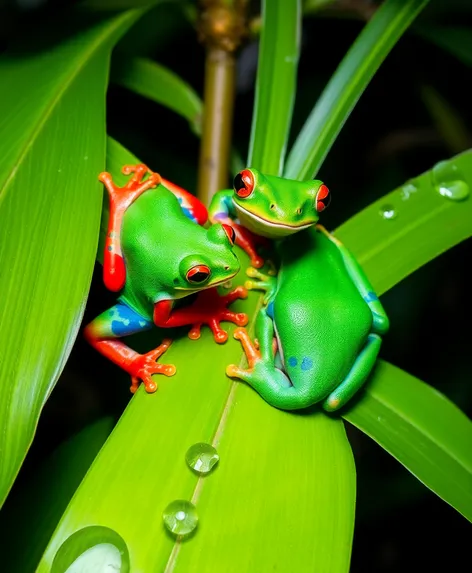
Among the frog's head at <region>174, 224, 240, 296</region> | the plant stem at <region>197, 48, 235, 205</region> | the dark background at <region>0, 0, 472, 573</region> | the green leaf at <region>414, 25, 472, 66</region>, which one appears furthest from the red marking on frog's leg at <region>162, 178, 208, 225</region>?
the green leaf at <region>414, 25, 472, 66</region>

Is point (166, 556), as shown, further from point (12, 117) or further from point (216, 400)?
point (12, 117)

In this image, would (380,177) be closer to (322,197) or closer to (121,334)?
(322,197)

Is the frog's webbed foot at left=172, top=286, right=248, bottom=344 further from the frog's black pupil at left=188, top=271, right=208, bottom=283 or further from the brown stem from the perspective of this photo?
the brown stem

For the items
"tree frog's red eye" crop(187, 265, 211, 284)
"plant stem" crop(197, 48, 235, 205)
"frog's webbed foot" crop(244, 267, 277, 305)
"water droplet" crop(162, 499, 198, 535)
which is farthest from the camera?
"plant stem" crop(197, 48, 235, 205)

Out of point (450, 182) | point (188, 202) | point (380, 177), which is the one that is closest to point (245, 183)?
point (188, 202)

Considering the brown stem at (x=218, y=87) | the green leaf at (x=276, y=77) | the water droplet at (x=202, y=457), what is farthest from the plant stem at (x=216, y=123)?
the water droplet at (x=202, y=457)

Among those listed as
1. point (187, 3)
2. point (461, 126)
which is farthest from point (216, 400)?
point (461, 126)

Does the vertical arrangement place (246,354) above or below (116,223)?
below
